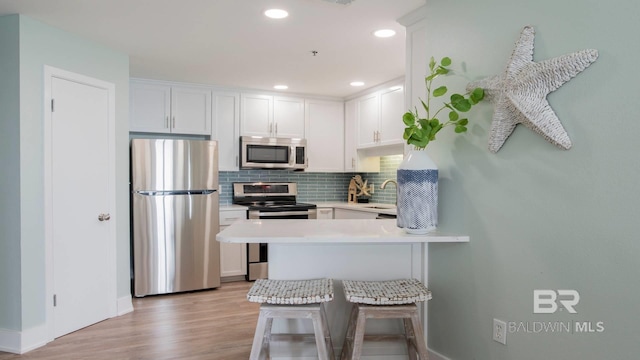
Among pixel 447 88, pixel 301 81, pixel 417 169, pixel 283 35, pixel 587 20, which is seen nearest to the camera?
pixel 587 20

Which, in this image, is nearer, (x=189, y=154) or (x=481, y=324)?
(x=481, y=324)

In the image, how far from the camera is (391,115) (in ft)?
14.4

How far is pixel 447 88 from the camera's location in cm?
231

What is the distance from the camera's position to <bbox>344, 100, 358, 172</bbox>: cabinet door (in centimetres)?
512

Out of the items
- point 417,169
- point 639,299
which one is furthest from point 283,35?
point 639,299

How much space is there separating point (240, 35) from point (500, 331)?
2.55 meters

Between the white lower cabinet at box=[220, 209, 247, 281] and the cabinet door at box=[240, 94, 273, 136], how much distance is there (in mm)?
968

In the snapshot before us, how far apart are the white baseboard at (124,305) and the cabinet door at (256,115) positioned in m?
2.17

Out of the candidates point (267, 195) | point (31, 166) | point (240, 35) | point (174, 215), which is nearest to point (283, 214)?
point (267, 195)

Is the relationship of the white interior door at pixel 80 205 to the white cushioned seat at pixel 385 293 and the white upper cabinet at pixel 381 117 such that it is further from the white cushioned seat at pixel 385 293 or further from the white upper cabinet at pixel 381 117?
the white upper cabinet at pixel 381 117

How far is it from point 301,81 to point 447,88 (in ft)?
7.99

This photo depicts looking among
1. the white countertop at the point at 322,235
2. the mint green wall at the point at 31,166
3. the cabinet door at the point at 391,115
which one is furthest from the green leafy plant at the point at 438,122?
the mint green wall at the point at 31,166

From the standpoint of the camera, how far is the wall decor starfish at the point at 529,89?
5.36 feet

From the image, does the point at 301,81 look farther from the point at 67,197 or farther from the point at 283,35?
the point at 67,197
